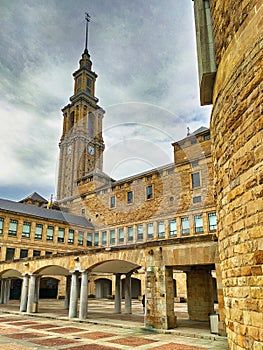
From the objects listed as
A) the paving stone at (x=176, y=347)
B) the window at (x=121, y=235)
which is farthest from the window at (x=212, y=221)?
the paving stone at (x=176, y=347)

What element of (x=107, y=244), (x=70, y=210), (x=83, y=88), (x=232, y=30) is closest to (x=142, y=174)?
(x=107, y=244)

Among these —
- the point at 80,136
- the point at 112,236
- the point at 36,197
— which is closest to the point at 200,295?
the point at 112,236

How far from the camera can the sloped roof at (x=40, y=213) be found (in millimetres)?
37906

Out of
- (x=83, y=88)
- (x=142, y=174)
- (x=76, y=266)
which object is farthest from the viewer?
(x=83, y=88)

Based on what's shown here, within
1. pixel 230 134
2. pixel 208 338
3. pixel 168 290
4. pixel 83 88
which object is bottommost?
pixel 208 338

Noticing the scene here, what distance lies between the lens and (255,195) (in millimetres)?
4848

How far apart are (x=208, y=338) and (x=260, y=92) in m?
9.85

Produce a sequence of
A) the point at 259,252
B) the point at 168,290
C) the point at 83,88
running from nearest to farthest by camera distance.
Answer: the point at 259,252, the point at 168,290, the point at 83,88

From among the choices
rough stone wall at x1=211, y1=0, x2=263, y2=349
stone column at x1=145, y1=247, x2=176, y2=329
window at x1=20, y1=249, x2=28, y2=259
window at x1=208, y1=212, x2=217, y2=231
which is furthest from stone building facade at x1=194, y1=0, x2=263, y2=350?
window at x1=20, y1=249, x2=28, y2=259

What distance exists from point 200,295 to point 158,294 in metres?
4.24

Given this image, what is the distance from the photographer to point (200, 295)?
53.7 ft

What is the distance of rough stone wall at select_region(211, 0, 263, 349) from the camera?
4805mm

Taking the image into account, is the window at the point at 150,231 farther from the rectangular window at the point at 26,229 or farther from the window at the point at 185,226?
the rectangular window at the point at 26,229

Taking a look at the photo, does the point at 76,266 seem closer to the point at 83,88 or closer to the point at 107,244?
the point at 107,244
